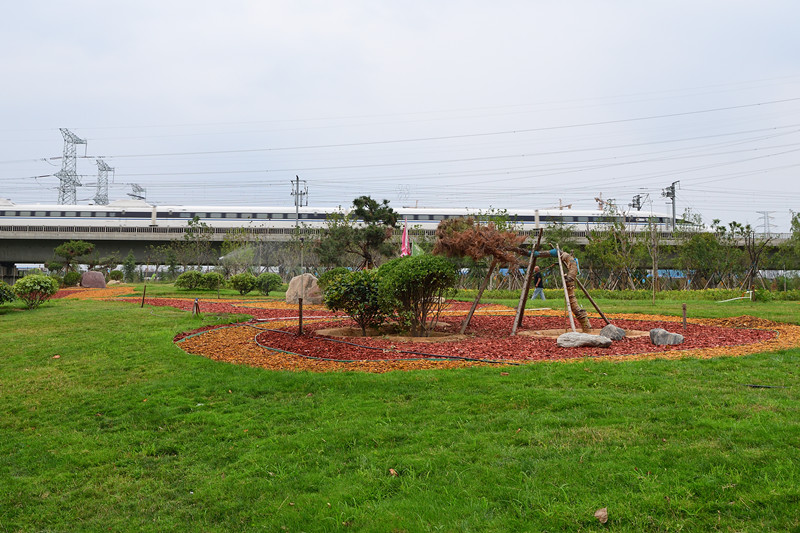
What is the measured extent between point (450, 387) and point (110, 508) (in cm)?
326

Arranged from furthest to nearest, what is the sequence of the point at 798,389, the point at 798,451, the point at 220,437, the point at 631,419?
the point at 798,389 < the point at 220,437 < the point at 631,419 < the point at 798,451

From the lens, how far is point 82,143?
62.1 m

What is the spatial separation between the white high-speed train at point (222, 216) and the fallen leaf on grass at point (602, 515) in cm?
3743

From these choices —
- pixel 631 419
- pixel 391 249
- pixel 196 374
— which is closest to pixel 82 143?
pixel 391 249

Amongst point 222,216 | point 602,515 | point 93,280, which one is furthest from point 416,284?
point 222,216

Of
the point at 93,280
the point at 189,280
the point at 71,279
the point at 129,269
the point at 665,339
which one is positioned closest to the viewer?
the point at 665,339

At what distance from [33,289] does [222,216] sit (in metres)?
29.7

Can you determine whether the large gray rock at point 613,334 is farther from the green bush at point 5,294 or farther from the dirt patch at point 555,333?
the green bush at point 5,294

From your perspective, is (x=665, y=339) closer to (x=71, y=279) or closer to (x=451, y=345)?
(x=451, y=345)

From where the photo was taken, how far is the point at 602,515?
9.75 feet

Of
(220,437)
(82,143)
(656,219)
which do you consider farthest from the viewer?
(82,143)

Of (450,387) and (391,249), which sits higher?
(391,249)

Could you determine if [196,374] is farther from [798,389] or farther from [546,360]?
[798,389]

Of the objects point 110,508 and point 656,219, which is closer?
point 110,508
